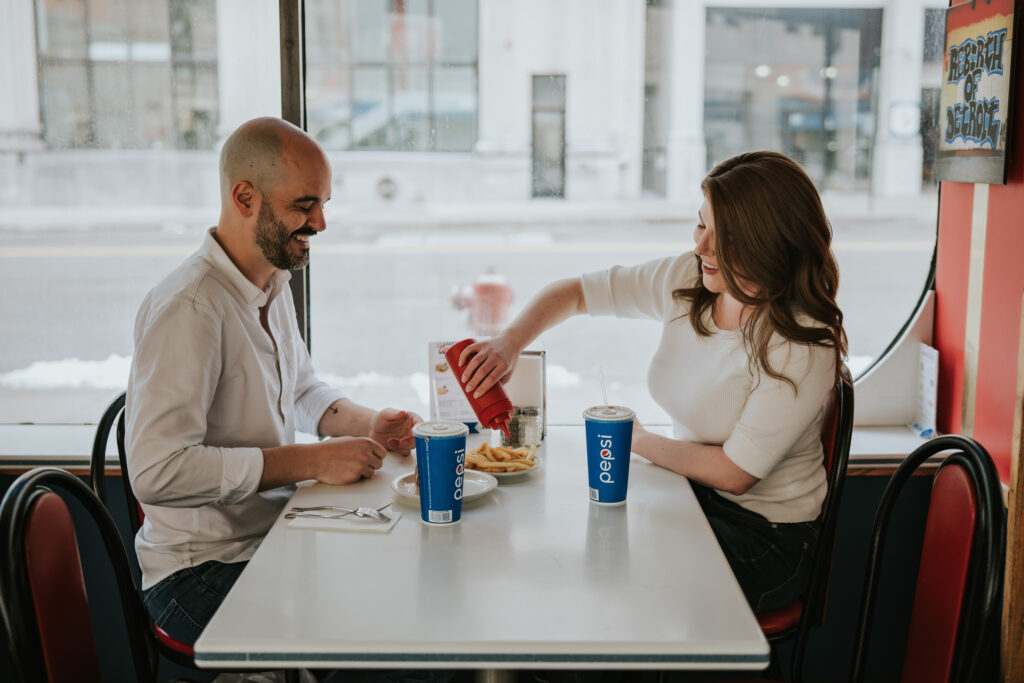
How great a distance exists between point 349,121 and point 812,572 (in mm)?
1872

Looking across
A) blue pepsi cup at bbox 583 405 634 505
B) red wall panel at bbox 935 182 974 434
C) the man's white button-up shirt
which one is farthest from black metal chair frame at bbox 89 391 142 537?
red wall panel at bbox 935 182 974 434

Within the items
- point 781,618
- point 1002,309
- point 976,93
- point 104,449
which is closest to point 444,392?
point 104,449

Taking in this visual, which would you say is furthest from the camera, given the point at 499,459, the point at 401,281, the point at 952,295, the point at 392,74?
the point at 401,281

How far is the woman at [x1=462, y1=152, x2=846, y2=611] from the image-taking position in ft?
6.73

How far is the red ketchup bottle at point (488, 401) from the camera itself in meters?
2.04

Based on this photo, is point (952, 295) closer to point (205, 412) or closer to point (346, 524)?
point (346, 524)

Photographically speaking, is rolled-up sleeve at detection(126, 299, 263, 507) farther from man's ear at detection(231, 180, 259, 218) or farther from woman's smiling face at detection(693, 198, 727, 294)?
woman's smiling face at detection(693, 198, 727, 294)

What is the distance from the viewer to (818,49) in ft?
9.79

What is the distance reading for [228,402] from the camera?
2045 mm

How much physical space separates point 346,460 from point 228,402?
0.31 meters

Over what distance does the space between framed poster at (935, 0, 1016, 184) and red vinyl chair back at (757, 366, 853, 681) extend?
0.79 meters

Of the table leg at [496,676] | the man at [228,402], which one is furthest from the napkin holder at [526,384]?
the table leg at [496,676]

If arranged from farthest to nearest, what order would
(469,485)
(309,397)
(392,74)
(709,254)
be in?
(392,74)
(309,397)
(709,254)
(469,485)

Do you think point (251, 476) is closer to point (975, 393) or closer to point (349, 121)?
point (349, 121)
